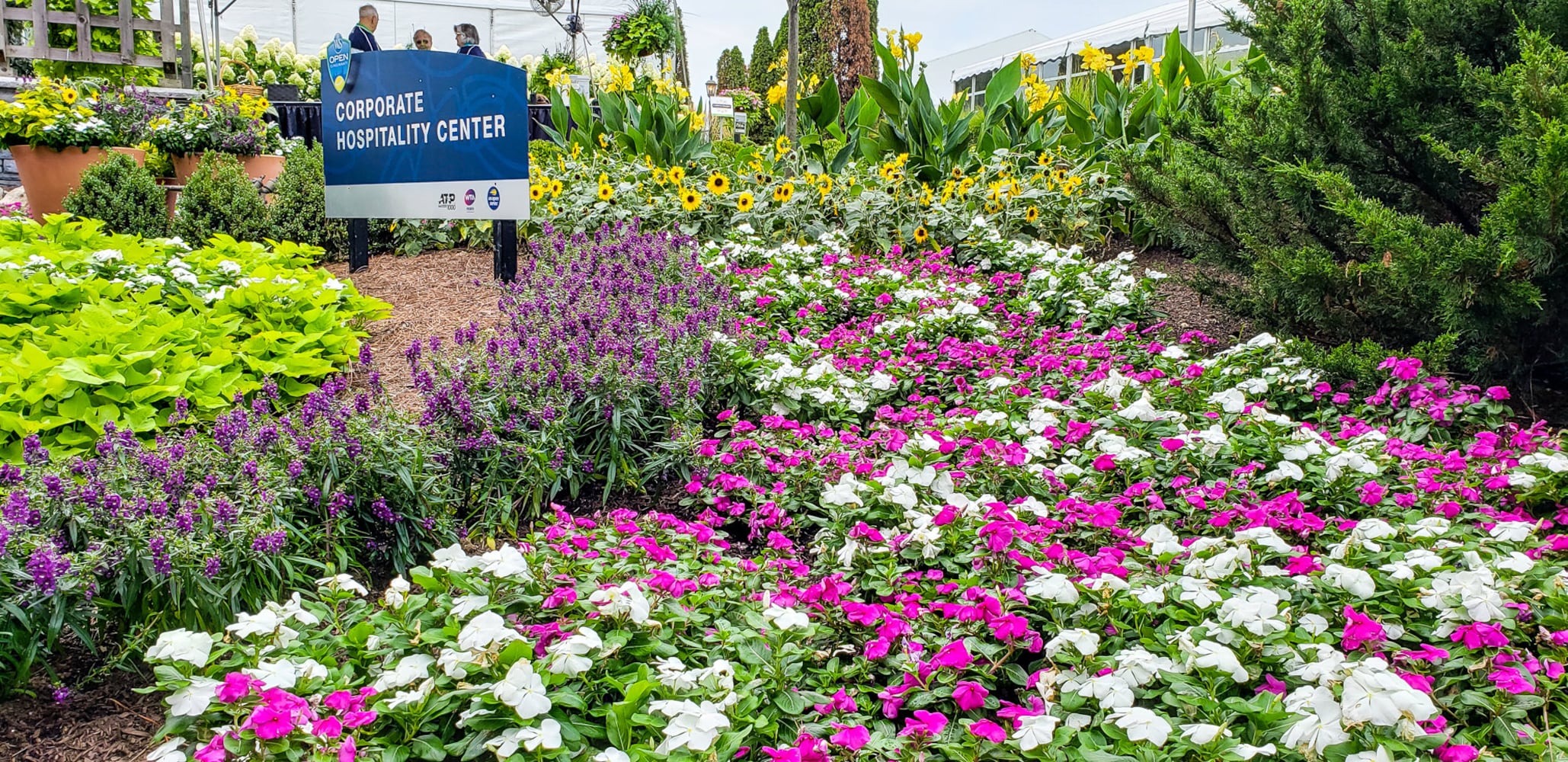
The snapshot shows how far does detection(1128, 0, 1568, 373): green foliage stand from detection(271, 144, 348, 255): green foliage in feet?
16.7

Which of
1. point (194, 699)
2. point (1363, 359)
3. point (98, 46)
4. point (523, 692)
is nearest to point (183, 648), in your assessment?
point (194, 699)

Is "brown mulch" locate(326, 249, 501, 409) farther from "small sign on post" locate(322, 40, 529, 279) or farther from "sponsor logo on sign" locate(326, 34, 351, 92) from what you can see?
"sponsor logo on sign" locate(326, 34, 351, 92)

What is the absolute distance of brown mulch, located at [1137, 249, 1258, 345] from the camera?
419 centimetres

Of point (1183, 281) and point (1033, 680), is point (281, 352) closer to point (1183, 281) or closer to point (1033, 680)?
point (1033, 680)

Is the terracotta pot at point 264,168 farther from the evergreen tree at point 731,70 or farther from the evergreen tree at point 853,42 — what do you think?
the evergreen tree at point 731,70

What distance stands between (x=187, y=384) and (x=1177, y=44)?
6003 millimetres

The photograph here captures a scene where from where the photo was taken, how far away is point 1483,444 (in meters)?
2.57

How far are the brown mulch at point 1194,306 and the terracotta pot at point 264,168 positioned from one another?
621 cm

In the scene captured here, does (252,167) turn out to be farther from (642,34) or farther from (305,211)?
(642,34)

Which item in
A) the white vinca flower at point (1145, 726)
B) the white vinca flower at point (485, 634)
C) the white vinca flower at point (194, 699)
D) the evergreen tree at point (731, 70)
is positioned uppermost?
the evergreen tree at point (731, 70)

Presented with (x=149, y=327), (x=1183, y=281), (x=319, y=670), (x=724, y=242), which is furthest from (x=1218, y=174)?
(x=149, y=327)

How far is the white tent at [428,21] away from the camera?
A: 58.5 ft

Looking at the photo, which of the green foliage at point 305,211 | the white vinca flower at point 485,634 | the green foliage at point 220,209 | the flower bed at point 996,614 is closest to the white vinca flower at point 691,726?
the flower bed at point 996,614

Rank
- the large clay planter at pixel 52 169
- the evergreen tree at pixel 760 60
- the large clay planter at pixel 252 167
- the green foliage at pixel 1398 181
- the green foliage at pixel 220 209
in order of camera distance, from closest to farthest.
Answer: the green foliage at pixel 1398 181
the green foliage at pixel 220 209
the large clay planter at pixel 52 169
the large clay planter at pixel 252 167
the evergreen tree at pixel 760 60
